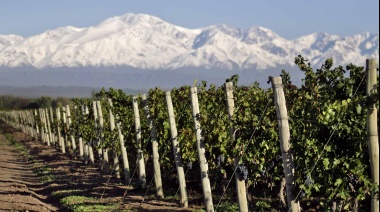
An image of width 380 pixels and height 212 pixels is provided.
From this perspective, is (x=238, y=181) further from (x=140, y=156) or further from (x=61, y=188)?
(x=61, y=188)

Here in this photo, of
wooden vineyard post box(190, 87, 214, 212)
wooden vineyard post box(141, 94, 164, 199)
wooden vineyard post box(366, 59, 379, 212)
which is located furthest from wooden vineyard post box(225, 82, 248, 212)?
wooden vineyard post box(141, 94, 164, 199)

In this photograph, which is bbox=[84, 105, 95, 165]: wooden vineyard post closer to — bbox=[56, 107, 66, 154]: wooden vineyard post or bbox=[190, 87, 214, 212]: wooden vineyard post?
bbox=[56, 107, 66, 154]: wooden vineyard post

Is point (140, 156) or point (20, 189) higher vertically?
point (140, 156)

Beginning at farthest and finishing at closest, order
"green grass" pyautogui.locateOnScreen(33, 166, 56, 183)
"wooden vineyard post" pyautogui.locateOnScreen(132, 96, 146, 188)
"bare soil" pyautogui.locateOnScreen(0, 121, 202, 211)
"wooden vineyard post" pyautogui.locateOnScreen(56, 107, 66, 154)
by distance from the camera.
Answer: "wooden vineyard post" pyautogui.locateOnScreen(56, 107, 66, 154) → "green grass" pyautogui.locateOnScreen(33, 166, 56, 183) → "wooden vineyard post" pyautogui.locateOnScreen(132, 96, 146, 188) → "bare soil" pyautogui.locateOnScreen(0, 121, 202, 211)

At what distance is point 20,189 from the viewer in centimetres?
2366

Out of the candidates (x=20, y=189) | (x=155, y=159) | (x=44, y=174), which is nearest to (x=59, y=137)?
(x=44, y=174)

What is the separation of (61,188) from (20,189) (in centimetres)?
149

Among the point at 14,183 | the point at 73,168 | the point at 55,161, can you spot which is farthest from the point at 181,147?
the point at 55,161

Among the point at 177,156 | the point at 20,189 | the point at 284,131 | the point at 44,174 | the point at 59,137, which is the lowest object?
the point at 44,174

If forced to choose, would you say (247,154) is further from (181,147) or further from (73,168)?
(73,168)

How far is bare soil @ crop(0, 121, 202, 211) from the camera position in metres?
18.9

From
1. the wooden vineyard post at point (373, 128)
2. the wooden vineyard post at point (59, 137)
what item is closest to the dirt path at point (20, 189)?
the wooden vineyard post at point (59, 137)

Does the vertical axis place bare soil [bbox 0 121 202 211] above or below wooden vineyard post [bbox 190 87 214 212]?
below

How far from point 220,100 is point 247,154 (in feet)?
25.0
